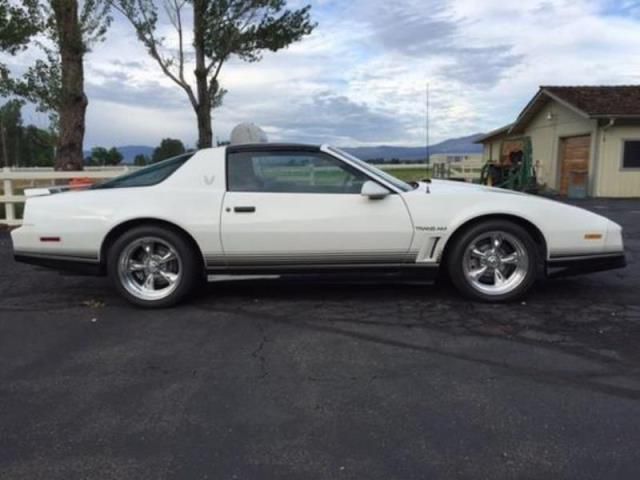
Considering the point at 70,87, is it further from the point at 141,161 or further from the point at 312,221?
the point at 141,161

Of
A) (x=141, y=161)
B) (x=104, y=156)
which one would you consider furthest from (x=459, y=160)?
Answer: (x=104, y=156)

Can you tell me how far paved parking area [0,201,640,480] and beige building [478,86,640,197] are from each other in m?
14.8

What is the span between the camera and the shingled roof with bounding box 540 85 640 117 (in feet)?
58.7

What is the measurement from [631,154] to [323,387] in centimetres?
1869

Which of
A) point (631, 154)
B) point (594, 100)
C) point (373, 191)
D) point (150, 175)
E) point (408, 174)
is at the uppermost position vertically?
point (594, 100)

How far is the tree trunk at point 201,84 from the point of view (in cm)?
1841

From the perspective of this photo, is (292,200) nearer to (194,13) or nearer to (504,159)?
(194,13)

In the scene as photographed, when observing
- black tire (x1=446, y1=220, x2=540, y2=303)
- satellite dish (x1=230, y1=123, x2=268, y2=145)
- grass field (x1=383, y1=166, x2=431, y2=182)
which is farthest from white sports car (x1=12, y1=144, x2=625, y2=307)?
satellite dish (x1=230, y1=123, x2=268, y2=145)

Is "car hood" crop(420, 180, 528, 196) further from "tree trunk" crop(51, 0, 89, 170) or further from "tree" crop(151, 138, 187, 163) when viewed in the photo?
"tree" crop(151, 138, 187, 163)

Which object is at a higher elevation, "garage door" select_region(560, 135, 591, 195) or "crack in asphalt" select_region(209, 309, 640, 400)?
"garage door" select_region(560, 135, 591, 195)

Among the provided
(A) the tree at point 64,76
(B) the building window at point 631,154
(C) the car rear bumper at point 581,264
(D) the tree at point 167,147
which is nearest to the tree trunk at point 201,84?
(A) the tree at point 64,76

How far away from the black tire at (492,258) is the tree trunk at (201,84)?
49.1 feet

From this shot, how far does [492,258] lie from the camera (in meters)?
4.97

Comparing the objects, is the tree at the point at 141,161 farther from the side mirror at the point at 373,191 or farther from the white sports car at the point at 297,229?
the side mirror at the point at 373,191
